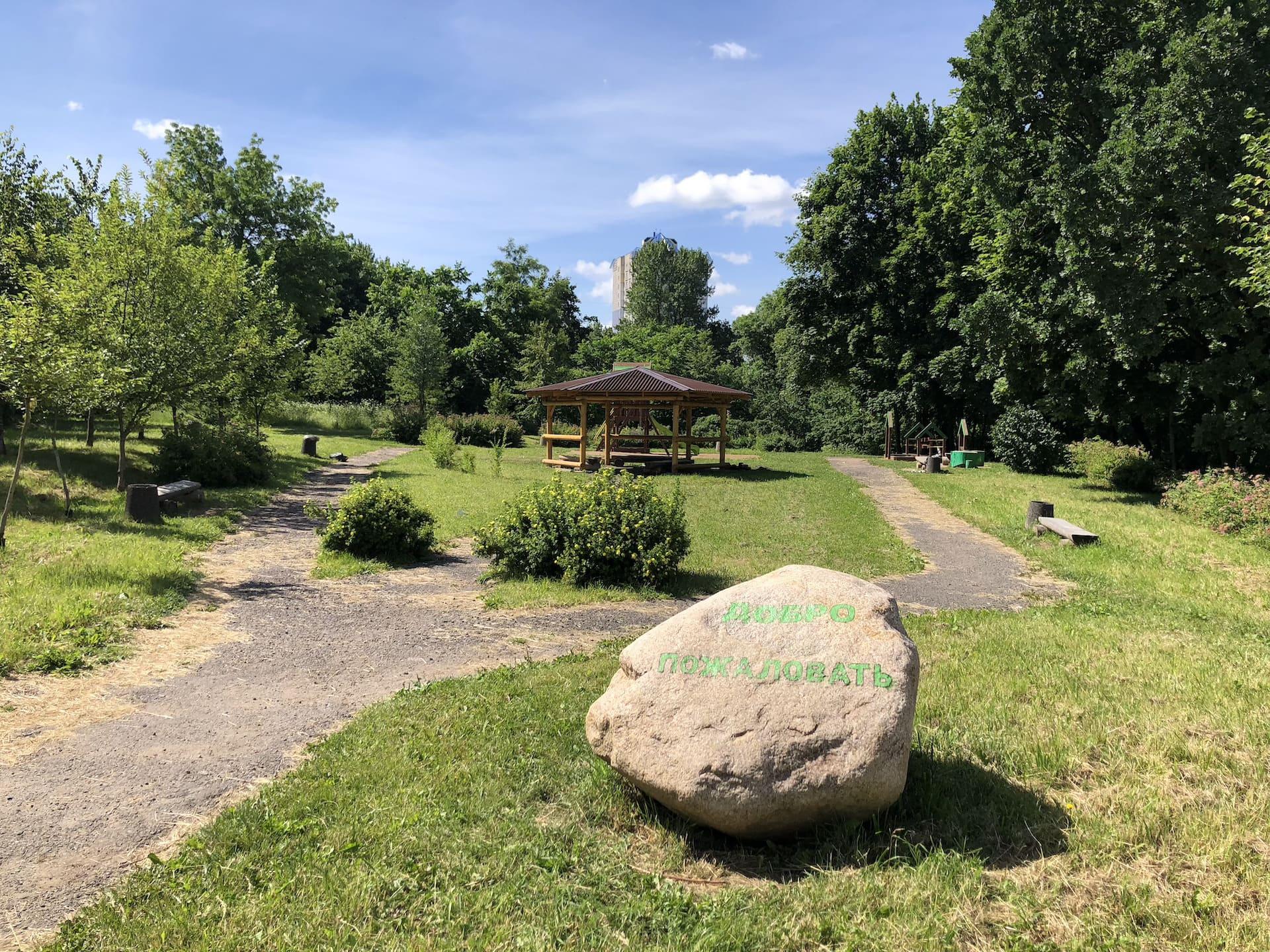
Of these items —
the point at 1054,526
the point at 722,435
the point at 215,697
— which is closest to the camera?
the point at 215,697

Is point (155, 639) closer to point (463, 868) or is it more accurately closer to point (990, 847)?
point (463, 868)

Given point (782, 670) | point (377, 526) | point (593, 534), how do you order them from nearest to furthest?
point (782, 670) < point (593, 534) < point (377, 526)

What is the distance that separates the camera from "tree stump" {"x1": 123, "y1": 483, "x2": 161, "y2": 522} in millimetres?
12266

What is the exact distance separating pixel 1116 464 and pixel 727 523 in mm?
12936

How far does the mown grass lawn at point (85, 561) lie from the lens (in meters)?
6.62

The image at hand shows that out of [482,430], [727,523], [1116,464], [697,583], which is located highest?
[482,430]

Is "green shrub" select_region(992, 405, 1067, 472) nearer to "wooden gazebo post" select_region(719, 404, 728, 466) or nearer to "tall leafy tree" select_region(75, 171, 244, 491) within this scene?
"wooden gazebo post" select_region(719, 404, 728, 466)

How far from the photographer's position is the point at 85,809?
13.2 feet

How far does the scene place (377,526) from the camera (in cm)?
1070

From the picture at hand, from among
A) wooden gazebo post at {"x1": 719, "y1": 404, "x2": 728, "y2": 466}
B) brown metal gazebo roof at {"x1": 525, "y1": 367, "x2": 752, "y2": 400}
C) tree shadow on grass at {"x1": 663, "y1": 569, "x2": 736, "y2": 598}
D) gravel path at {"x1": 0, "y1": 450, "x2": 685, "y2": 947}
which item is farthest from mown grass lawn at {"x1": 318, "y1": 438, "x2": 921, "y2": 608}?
brown metal gazebo roof at {"x1": 525, "y1": 367, "x2": 752, "y2": 400}

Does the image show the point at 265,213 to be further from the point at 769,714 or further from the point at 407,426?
the point at 769,714

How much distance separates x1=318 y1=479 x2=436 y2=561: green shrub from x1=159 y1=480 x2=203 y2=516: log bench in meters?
4.17

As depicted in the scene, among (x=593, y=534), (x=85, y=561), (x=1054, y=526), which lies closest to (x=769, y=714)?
(x=593, y=534)

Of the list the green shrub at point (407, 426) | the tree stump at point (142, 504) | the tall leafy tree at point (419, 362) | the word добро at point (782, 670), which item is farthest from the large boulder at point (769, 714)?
the tall leafy tree at point (419, 362)
